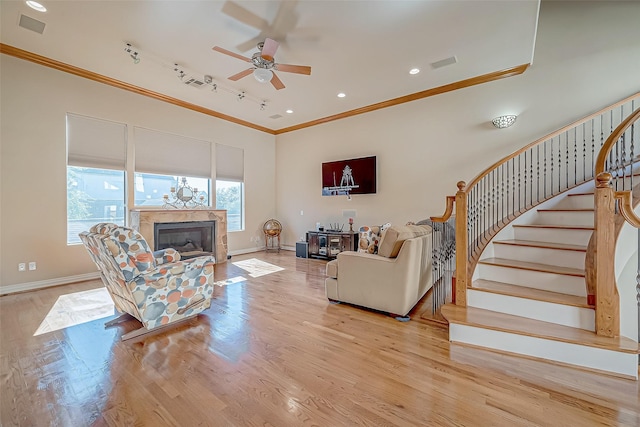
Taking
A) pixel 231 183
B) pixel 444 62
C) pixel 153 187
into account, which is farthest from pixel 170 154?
pixel 444 62

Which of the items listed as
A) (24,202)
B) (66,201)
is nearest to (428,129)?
(66,201)

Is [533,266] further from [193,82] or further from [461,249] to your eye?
[193,82]

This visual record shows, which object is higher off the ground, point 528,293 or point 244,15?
point 244,15

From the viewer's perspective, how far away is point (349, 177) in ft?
19.5

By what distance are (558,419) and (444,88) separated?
482 centimetres

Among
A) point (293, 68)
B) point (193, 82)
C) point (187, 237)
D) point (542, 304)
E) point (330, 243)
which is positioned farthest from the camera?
point (330, 243)

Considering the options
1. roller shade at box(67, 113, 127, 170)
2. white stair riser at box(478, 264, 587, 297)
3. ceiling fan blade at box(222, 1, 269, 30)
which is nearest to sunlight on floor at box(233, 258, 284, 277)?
roller shade at box(67, 113, 127, 170)

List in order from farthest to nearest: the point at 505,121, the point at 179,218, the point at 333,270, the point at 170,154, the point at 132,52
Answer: the point at 170,154 → the point at 179,218 → the point at 505,121 → the point at 132,52 → the point at 333,270

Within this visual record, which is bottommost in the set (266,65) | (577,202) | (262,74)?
(577,202)

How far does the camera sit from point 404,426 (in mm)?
1446

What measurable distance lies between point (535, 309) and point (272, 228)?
5.70 meters

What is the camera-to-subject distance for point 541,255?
9.66 ft

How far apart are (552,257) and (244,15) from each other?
4.42 meters

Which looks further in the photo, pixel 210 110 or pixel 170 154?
pixel 210 110
